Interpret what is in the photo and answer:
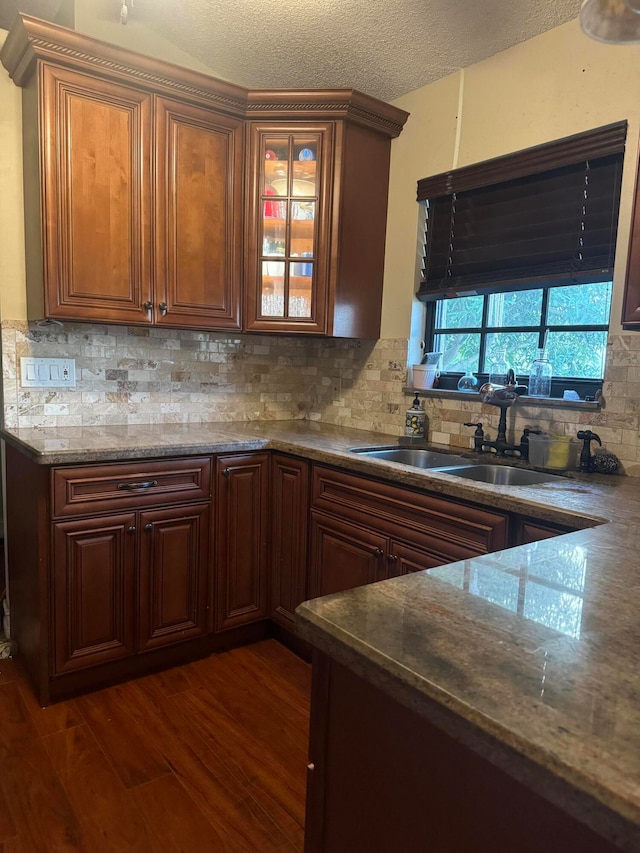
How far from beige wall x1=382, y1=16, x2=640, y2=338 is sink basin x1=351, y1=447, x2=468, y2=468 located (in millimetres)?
643

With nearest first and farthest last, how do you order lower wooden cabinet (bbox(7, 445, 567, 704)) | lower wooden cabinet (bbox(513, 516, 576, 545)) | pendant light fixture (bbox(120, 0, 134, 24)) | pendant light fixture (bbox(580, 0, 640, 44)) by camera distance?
1. pendant light fixture (bbox(580, 0, 640, 44))
2. lower wooden cabinet (bbox(513, 516, 576, 545))
3. lower wooden cabinet (bbox(7, 445, 567, 704))
4. pendant light fixture (bbox(120, 0, 134, 24))

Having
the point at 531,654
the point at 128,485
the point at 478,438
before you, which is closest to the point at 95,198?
the point at 128,485

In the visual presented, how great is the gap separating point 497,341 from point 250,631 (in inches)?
67.4

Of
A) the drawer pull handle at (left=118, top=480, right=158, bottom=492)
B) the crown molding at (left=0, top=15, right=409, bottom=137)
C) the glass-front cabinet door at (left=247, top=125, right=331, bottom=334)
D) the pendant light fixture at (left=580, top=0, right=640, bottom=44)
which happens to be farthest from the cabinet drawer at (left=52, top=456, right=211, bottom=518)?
the pendant light fixture at (left=580, top=0, right=640, bottom=44)

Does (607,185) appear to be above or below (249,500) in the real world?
above

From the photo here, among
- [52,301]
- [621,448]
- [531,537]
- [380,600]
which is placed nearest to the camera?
[380,600]

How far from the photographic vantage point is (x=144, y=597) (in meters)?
2.24

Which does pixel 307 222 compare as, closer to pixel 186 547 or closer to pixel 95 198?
pixel 95 198

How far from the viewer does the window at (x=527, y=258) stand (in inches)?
84.1

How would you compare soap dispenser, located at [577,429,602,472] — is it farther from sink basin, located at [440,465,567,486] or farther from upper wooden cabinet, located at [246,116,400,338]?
upper wooden cabinet, located at [246,116,400,338]

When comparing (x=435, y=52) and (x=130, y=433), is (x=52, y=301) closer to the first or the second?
(x=130, y=433)

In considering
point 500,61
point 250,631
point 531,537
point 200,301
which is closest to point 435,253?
point 500,61

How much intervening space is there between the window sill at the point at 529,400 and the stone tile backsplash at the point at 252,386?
19 millimetres

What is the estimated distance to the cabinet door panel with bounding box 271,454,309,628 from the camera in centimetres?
242
